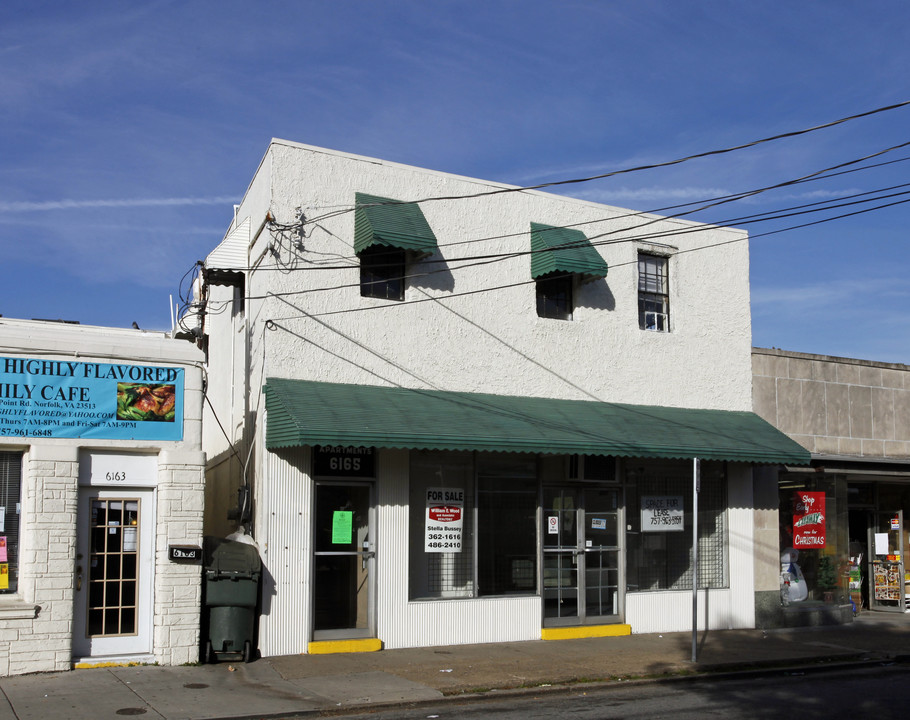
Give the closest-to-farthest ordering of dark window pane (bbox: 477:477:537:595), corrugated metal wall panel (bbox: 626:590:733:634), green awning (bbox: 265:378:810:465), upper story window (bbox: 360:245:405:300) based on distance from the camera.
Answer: green awning (bbox: 265:378:810:465) → upper story window (bbox: 360:245:405:300) → dark window pane (bbox: 477:477:537:595) → corrugated metal wall panel (bbox: 626:590:733:634)

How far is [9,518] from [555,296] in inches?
342

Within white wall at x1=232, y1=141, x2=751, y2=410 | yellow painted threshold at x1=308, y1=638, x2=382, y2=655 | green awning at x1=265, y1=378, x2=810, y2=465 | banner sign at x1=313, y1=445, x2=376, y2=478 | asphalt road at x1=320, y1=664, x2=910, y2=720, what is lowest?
asphalt road at x1=320, y1=664, x2=910, y2=720

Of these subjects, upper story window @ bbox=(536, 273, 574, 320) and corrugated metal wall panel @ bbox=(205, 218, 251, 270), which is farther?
upper story window @ bbox=(536, 273, 574, 320)

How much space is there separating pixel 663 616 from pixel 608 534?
5.38 ft

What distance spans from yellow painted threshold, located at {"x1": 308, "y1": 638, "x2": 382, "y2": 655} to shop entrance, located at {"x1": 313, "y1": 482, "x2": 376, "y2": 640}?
0.13 meters

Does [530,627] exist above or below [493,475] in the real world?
below

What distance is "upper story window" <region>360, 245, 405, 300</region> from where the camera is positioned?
14.4 meters

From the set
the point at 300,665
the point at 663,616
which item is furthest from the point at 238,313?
the point at 663,616

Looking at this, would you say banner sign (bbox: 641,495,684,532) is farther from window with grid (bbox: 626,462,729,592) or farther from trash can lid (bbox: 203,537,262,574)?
trash can lid (bbox: 203,537,262,574)

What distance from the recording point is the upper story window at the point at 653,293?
54.9ft

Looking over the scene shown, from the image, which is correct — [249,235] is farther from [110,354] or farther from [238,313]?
[110,354]

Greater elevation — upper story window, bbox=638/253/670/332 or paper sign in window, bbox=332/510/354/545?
upper story window, bbox=638/253/670/332

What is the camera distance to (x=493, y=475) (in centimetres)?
1473

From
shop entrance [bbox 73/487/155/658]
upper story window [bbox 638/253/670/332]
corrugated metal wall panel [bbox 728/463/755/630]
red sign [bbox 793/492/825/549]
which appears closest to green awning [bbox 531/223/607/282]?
upper story window [bbox 638/253/670/332]
